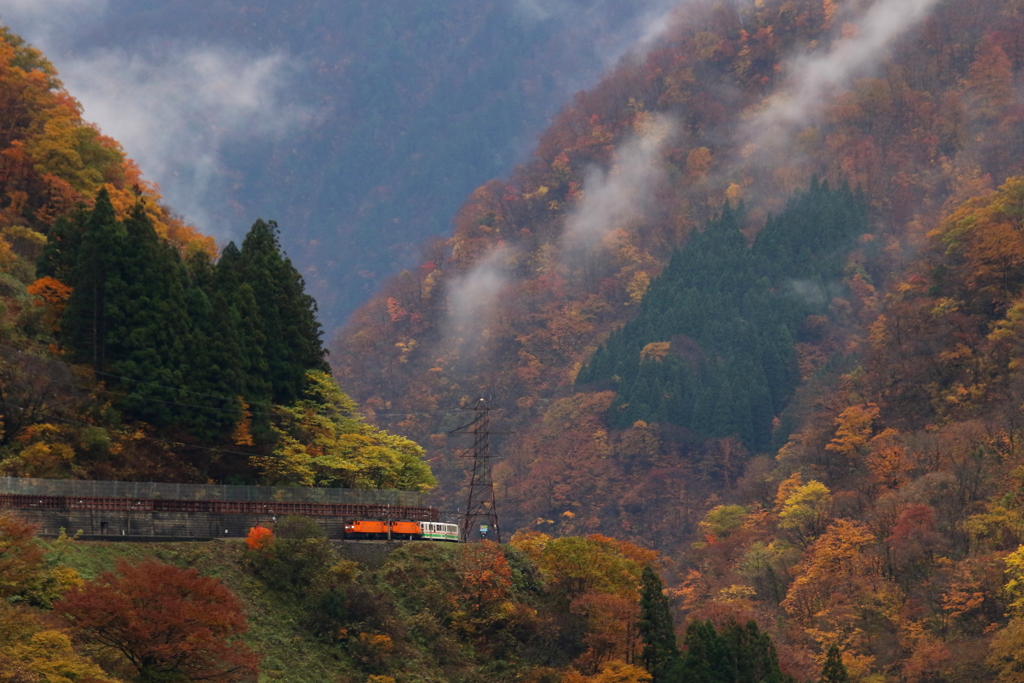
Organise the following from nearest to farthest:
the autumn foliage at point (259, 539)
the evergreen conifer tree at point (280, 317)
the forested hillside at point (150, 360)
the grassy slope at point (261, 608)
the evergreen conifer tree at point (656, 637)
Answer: the grassy slope at point (261, 608) < the autumn foliage at point (259, 539) < the forested hillside at point (150, 360) < the evergreen conifer tree at point (656, 637) < the evergreen conifer tree at point (280, 317)

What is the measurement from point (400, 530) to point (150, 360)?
17.4 m

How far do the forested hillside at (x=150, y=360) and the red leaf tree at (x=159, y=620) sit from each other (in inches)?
800

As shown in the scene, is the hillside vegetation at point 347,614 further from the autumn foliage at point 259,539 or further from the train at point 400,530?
the train at point 400,530

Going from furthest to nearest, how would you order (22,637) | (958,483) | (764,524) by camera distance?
(764,524), (958,483), (22,637)

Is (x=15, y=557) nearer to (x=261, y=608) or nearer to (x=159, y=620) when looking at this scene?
(x=159, y=620)

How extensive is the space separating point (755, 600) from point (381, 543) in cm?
5843

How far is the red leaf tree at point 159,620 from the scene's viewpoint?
156ft

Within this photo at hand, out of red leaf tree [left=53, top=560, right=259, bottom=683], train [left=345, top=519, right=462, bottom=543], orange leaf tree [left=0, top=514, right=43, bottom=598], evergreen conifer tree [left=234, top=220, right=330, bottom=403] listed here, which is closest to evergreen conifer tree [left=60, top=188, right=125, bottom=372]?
evergreen conifer tree [left=234, top=220, right=330, bottom=403]

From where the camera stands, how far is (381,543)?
76.2 m

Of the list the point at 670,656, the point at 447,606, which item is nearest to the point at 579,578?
the point at 670,656

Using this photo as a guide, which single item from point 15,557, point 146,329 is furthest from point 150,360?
point 15,557

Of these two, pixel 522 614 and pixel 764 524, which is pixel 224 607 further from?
pixel 764 524

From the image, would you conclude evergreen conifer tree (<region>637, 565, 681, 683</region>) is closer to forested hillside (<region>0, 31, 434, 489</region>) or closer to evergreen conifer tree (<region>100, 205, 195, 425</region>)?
forested hillside (<region>0, 31, 434, 489</region>)

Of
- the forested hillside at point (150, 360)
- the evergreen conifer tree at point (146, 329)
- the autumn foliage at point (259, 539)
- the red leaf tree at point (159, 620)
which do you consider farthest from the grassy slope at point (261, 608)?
the evergreen conifer tree at point (146, 329)
